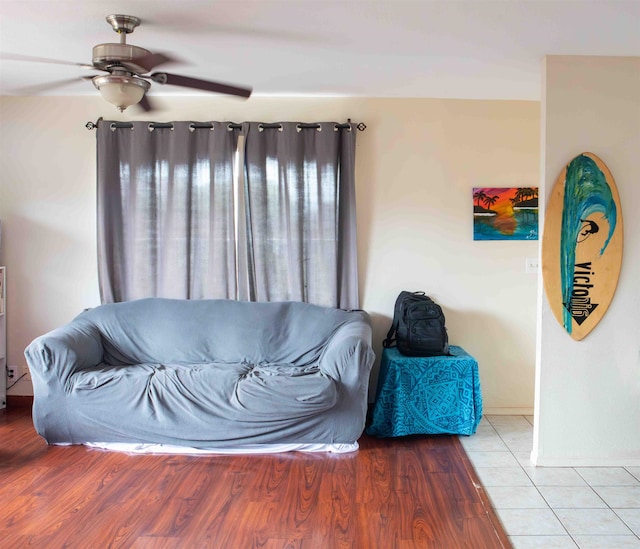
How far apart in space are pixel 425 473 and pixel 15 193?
3.57 m

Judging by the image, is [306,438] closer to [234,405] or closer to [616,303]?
[234,405]

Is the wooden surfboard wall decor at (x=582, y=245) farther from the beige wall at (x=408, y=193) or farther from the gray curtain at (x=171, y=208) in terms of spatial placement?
the gray curtain at (x=171, y=208)

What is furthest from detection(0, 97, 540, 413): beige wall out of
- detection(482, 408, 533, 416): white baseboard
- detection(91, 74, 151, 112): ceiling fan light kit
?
detection(91, 74, 151, 112): ceiling fan light kit

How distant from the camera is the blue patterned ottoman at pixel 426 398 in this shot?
411 cm

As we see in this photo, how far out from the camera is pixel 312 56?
360 cm

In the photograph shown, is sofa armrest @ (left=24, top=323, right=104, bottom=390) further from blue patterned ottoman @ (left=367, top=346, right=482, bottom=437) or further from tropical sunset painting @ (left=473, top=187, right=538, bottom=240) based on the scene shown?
tropical sunset painting @ (left=473, top=187, right=538, bottom=240)

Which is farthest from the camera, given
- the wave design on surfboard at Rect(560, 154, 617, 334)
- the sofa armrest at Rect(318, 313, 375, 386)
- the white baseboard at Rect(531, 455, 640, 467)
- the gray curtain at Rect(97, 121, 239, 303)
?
the gray curtain at Rect(97, 121, 239, 303)

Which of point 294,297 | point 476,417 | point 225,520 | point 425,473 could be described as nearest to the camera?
point 225,520

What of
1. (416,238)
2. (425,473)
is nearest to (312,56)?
(416,238)

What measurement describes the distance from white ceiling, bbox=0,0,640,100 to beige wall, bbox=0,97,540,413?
1.35 feet

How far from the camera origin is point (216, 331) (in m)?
4.41

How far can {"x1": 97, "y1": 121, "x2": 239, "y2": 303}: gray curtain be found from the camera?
4641 millimetres

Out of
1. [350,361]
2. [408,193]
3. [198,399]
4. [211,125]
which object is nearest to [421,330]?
[350,361]

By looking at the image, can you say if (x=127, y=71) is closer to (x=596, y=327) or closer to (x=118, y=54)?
(x=118, y=54)
